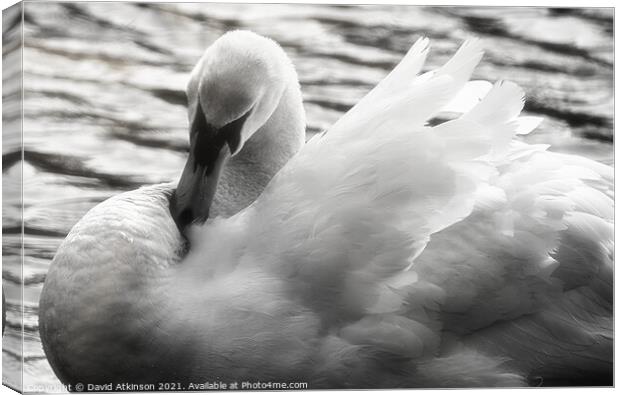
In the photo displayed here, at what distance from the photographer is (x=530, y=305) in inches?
143

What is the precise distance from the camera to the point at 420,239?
11.3 ft

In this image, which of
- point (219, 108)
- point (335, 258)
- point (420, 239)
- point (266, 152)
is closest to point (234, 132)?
point (219, 108)

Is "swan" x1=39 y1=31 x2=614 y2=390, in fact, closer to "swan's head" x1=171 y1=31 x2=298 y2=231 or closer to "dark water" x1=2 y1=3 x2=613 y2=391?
"swan's head" x1=171 y1=31 x2=298 y2=231

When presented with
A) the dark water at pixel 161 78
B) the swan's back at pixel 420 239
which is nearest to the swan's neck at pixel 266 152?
the dark water at pixel 161 78

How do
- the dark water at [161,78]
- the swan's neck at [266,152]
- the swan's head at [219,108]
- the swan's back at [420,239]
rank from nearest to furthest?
the swan's back at [420,239], the swan's head at [219,108], the dark water at [161,78], the swan's neck at [266,152]

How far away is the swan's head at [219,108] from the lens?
3.57 meters

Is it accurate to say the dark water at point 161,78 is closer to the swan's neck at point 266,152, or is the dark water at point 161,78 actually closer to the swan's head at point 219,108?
the swan's neck at point 266,152

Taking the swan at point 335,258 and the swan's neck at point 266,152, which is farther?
the swan's neck at point 266,152

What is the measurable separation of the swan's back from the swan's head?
0.44 ft

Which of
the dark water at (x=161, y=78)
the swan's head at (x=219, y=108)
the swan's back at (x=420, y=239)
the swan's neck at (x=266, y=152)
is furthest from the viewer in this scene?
the swan's neck at (x=266, y=152)

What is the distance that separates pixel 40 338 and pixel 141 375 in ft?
1.15

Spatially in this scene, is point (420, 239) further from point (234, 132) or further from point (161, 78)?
point (161, 78)

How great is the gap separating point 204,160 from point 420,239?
703 mm

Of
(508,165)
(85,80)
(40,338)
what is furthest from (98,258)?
(508,165)
